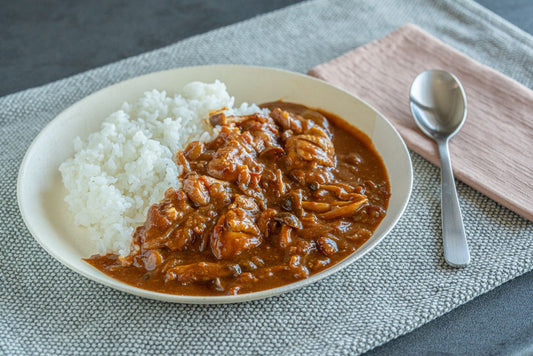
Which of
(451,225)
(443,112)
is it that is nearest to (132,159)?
(451,225)

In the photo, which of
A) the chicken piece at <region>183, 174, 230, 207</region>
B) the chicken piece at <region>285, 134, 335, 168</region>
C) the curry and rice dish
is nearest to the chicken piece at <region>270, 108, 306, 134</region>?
the curry and rice dish

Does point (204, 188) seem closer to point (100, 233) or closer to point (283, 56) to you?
point (100, 233)

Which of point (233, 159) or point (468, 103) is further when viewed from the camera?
point (468, 103)

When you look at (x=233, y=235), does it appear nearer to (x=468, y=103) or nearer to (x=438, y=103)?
(x=438, y=103)

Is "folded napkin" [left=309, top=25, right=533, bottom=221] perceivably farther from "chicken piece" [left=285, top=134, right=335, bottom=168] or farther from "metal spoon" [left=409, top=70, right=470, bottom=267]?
"chicken piece" [left=285, top=134, right=335, bottom=168]

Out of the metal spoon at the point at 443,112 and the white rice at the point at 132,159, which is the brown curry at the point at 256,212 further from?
the metal spoon at the point at 443,112

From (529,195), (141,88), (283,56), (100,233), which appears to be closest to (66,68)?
A: (141,88)

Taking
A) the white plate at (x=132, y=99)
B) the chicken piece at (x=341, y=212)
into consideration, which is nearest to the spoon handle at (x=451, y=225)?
the white plate at (x=132, y=99)
